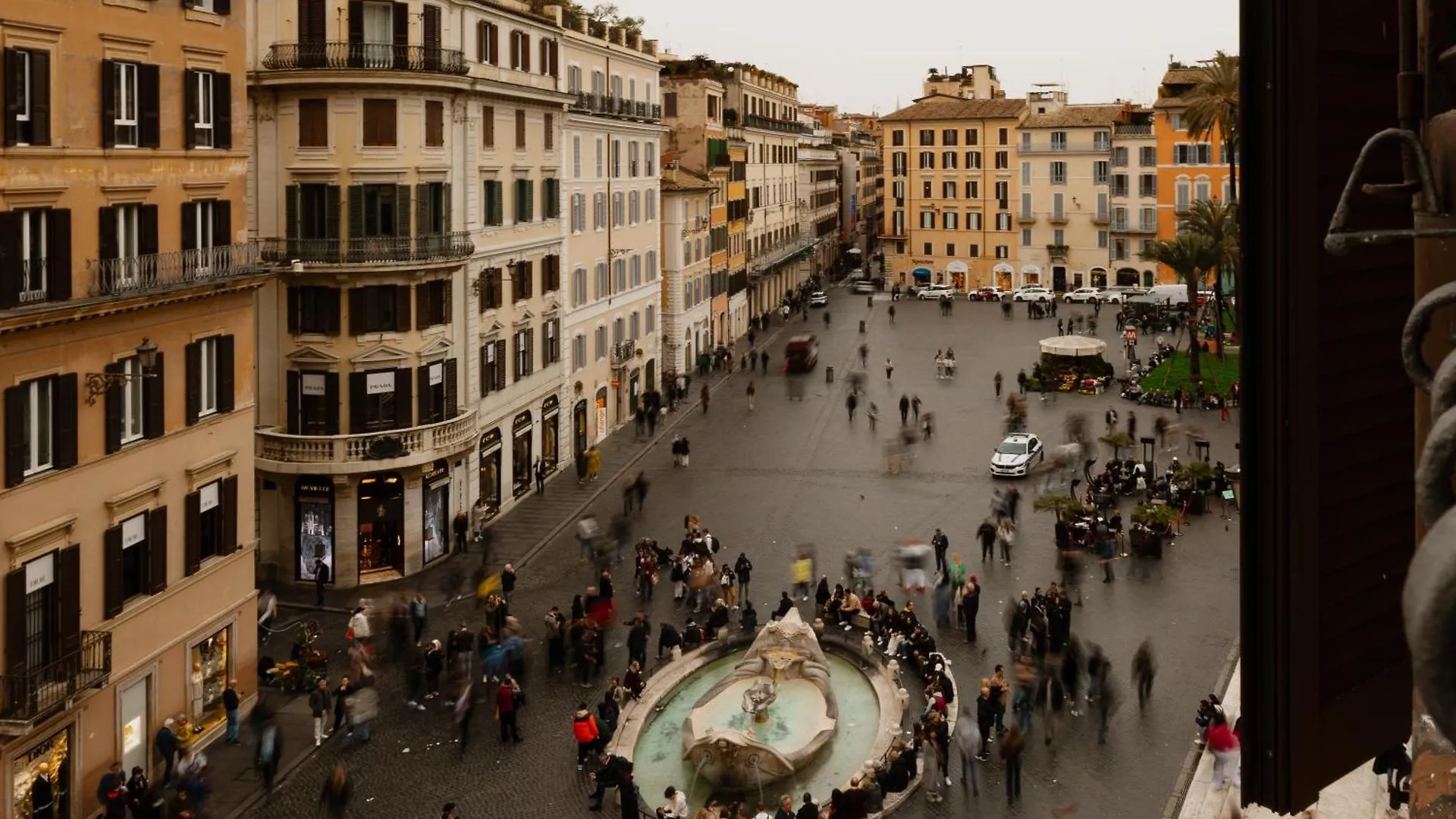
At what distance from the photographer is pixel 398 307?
35125 mm

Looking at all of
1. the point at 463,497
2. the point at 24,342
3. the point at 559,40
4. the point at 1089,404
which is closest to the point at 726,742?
the point at 24,342

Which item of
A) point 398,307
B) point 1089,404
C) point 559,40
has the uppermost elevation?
point 559,40

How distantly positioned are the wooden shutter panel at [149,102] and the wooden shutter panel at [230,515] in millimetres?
6443

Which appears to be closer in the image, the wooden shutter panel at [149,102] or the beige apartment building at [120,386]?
the beige apartment building at [120,386]

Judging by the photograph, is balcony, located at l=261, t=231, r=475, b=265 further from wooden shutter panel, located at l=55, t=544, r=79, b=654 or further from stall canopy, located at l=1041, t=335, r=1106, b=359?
stall canopy, located at l=1041, t=335, r=1106, b=359

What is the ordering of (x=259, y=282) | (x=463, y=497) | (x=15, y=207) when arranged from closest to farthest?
(x=15, y=207)
(x=259, y=282)
(x=463, y=497)

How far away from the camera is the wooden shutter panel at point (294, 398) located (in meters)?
34.4

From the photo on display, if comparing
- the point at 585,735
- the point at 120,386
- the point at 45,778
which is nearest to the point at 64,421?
the point at 120,386

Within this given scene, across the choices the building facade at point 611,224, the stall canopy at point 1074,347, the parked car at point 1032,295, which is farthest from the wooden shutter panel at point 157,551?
the parked car at point 1032,295

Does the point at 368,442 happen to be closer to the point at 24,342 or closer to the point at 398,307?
the point at 398,307

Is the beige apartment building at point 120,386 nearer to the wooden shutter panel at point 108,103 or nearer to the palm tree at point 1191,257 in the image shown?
the wooden shutter panel at point 108,103

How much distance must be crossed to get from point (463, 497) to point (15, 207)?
1988cm

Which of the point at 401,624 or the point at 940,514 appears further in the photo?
the point at 940,514

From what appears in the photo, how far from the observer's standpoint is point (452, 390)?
3738 centimetres
